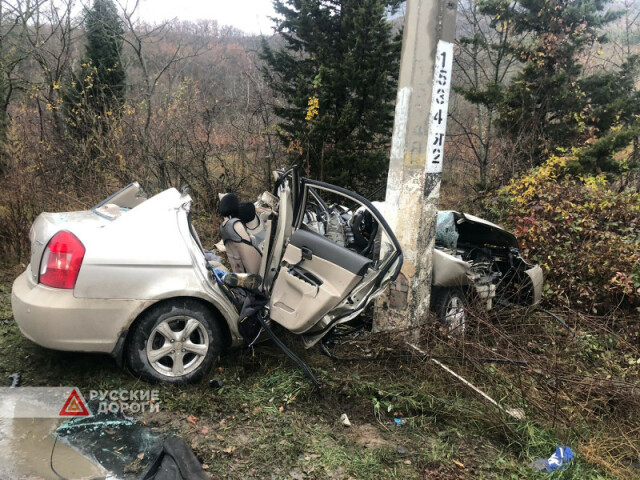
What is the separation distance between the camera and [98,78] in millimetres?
11289

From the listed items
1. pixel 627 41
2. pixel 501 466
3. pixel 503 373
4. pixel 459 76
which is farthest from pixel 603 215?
pixel 627 41

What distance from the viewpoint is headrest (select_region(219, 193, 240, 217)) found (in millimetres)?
3861

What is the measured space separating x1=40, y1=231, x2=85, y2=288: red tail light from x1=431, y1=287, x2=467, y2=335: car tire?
3094 mm

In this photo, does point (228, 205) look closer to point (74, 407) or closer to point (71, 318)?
point (71, 318)

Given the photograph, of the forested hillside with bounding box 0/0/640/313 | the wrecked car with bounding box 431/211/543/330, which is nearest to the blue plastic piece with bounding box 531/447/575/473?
the wrecked car with bounding box 431/211/543/330

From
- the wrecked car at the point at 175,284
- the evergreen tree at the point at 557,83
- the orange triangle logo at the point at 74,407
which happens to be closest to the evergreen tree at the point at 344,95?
the evergreen tree at the point at 557,83

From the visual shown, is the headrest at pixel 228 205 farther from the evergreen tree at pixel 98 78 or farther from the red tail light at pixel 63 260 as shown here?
the evergreen tree at pixel 98 78

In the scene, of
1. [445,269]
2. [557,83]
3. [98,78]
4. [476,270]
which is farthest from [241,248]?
[98,78]

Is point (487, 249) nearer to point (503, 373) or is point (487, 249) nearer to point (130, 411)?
point (503, 373)

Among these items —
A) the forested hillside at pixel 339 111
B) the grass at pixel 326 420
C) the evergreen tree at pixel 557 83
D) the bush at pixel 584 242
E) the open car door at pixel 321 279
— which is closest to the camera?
the grass at pixel 326 420

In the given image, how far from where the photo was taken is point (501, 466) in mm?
2656

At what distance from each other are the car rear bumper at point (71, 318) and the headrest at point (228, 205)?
44.7 inches

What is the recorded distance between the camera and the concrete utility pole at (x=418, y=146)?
374 centimetres

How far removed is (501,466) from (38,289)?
10.2ft
